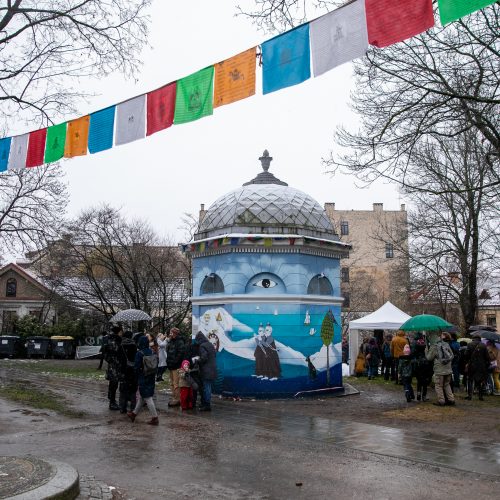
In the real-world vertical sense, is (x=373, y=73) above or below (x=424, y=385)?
above

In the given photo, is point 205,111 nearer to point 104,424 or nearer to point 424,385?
point 104,424

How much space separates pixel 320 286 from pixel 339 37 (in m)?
8.60

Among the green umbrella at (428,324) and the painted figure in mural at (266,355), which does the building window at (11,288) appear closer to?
the painted figure in mural at (266,355)

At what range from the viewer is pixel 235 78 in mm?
9242

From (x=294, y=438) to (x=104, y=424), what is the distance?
354 centimetres

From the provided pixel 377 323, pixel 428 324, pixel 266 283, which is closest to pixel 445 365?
pixel 428 324

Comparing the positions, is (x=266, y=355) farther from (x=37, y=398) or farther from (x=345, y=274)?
(x=345, y=274)

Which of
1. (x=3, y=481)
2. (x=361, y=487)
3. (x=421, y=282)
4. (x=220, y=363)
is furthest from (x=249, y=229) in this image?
(x=421, y=282)

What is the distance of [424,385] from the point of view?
14344 mm

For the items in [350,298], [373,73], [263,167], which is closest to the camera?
[373,73]

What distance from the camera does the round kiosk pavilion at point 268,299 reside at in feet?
47.4

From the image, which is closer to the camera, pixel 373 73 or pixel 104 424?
pixel 104 424

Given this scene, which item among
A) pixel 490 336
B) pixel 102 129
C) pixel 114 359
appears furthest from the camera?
pixel 490 336

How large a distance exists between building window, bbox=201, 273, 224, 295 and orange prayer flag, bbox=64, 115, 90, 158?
16.8 feet
